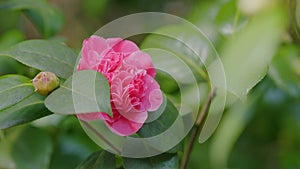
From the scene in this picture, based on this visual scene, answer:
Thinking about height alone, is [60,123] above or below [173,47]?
below

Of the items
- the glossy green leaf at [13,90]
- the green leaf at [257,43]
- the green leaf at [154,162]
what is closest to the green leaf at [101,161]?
the green leaf at [154,162]

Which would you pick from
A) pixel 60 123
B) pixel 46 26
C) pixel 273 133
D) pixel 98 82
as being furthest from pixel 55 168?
pixel 273 133

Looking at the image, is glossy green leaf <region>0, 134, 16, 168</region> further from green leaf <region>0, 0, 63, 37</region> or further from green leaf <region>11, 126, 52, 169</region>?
green leaf <region>0, 0, 63, 37</region>

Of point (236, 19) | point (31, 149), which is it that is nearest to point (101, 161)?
point (31, 149)

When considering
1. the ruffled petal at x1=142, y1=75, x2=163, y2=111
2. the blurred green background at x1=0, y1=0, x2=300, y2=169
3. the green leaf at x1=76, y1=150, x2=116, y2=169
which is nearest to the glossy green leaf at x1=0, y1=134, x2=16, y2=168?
the blurred green background at x1=0, y1=0, x2=300, y2=169

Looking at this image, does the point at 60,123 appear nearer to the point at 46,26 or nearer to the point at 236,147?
the point at 46,26

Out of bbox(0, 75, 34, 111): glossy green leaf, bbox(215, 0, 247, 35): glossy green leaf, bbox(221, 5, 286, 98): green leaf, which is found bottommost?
bbox(215, 0, 247, 35): glossy green leaf

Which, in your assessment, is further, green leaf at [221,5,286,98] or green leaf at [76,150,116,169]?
green leaf at [76,150,116,169]
